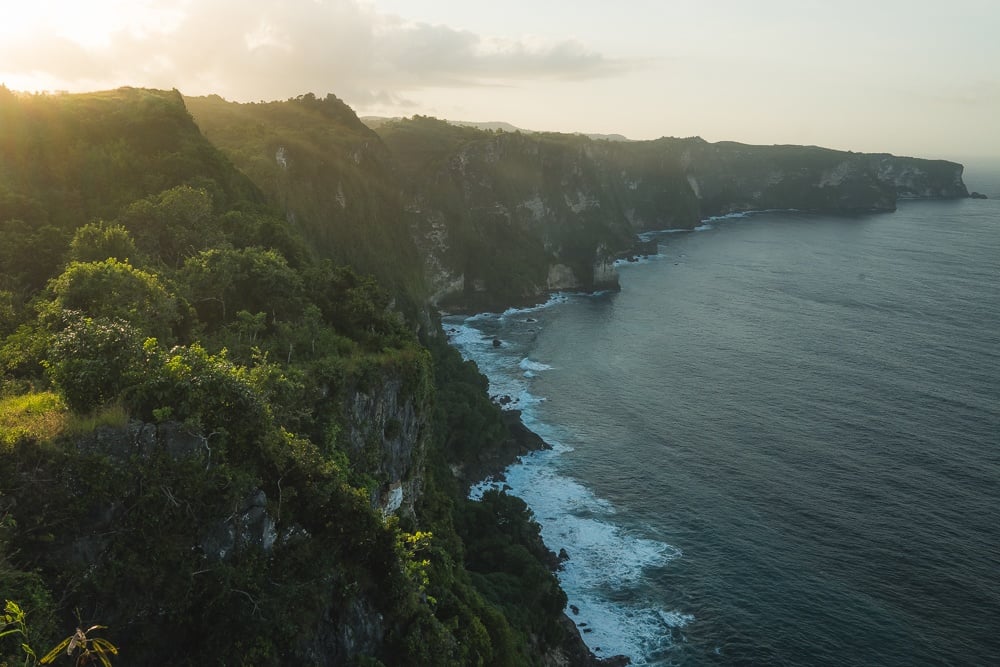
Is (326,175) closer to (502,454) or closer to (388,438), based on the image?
(502,454)

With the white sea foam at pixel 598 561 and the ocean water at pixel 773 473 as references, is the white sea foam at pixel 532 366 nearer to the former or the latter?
the ocean water at pixel 773 473

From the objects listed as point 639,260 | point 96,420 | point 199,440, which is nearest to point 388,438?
point 199,440

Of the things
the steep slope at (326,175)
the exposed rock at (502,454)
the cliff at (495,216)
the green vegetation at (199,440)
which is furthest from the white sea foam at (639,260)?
the green vegetation at (199,440)

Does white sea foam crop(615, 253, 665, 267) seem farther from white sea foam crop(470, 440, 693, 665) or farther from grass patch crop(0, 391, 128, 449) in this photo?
grass patch crop(0, 391, 128, 449)

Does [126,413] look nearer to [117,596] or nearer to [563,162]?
[117,596]

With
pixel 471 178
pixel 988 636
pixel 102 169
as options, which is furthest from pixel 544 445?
pixel 471 178

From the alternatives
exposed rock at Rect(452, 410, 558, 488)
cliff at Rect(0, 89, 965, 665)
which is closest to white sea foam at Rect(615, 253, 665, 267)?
exposed rock at Rect(452, 410, 558, 488)
